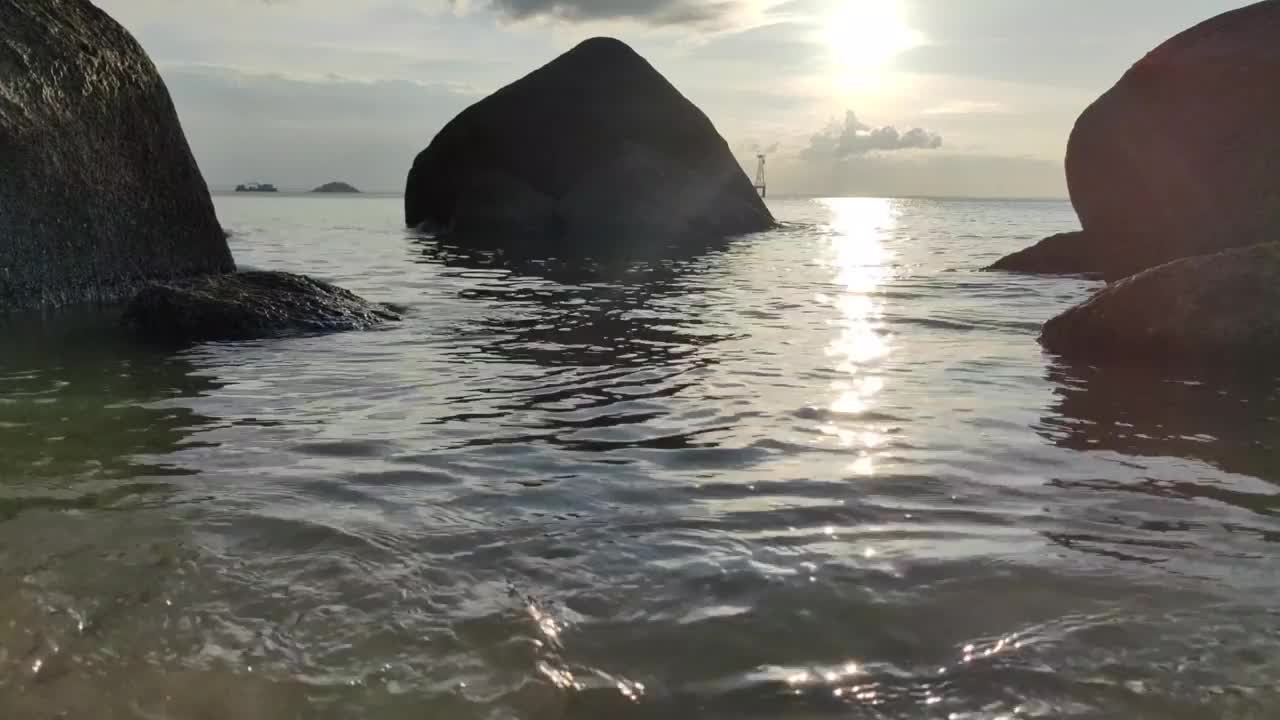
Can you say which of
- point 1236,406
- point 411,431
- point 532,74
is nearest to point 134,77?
point 411,431

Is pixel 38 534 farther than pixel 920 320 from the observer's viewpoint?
No

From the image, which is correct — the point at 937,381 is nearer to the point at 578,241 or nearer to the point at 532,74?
the point at 578,241

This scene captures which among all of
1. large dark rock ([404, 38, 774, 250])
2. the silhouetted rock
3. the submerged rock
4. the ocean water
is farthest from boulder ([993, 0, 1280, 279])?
large dark rock ([404, 38, 774, 250])

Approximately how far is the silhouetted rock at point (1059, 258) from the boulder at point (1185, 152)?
30 mm

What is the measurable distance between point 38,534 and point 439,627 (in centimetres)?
154

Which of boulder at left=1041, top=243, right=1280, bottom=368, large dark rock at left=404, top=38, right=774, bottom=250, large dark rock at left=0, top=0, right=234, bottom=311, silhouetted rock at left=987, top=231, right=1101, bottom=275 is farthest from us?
large dark rock at left=404, top=38, right=774, bottom=250

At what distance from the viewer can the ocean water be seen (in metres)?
2.22

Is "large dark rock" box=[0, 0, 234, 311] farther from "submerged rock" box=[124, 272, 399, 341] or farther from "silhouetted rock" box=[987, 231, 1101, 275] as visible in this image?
"silhouetted rock" box=[987, 231, 1101, 275]

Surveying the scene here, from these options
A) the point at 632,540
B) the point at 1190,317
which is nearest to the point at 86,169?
the point at 632,540

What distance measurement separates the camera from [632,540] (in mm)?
3107

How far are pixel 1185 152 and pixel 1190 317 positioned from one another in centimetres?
820

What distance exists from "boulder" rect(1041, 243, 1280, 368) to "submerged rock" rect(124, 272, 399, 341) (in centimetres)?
615

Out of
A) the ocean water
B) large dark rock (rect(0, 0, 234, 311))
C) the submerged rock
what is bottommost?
the ocean water

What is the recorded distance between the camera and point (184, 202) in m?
10.3
